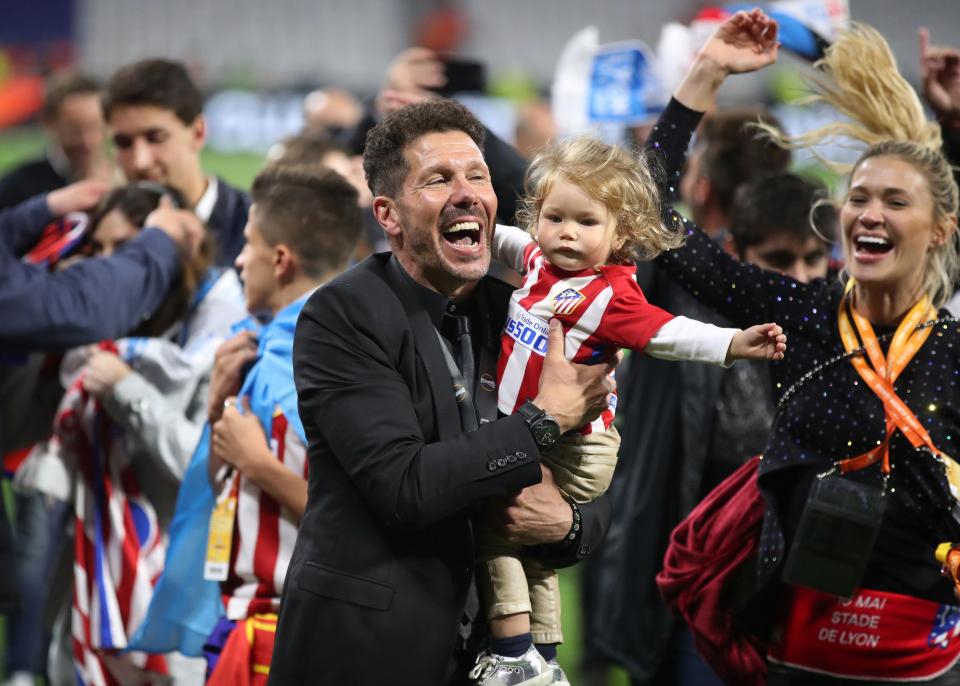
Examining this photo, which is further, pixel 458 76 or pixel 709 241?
pixel 458 76

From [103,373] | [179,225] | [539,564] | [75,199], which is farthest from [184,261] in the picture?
[539,564]

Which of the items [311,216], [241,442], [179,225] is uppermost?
[311,216]

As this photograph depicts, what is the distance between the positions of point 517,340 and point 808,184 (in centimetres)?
193

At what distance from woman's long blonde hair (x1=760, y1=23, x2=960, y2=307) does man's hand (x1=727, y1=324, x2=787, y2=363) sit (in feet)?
2.87

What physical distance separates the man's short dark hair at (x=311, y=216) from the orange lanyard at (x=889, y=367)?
4.47 ft

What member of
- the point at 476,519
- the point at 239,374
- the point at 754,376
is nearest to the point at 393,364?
the point at 476,519

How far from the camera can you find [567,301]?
2.79 meters

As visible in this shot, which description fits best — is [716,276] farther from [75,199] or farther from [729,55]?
[75,199]

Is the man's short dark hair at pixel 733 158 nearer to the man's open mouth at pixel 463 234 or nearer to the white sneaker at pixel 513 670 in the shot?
the man's open mouth at pixel 463 234

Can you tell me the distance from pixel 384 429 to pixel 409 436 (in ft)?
0.17

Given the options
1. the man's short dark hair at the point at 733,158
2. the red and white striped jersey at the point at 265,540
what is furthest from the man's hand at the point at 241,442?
the man's short dark hair at the point at 733,158

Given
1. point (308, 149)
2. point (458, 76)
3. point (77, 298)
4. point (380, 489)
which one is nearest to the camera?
point (380, 489)

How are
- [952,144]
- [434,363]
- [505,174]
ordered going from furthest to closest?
[952,144] → [505,174] → [434,363]

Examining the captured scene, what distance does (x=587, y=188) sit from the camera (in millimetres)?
2836
